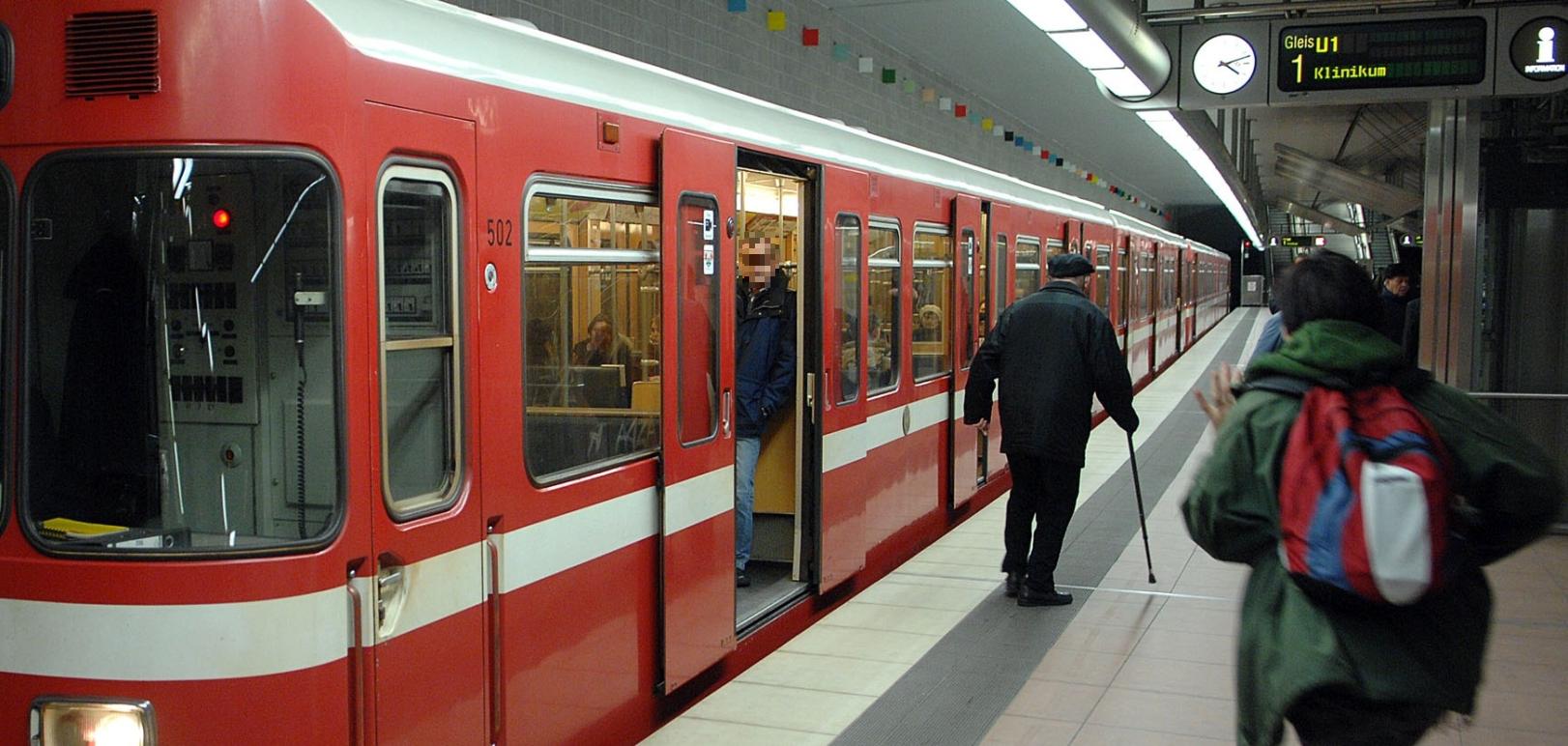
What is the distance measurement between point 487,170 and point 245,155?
0.80m

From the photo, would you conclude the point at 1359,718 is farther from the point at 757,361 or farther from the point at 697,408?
the point at 757,361

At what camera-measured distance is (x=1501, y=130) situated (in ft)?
31.3

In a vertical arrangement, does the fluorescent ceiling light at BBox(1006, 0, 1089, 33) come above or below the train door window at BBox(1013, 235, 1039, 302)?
above

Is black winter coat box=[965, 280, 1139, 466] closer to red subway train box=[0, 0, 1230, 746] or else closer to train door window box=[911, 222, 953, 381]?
train door window box=[911, 222, 953, 381]

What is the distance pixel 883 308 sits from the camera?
7770 millimetres

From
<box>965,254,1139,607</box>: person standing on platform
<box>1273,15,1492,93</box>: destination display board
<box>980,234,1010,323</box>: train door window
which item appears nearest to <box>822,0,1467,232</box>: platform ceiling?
<box>1273,15,1492,93</box>: destination display board

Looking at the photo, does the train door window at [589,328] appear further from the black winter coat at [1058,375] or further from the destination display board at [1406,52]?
the destination display board at [1406,52]

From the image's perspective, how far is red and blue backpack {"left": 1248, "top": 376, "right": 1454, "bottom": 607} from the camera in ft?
8.61

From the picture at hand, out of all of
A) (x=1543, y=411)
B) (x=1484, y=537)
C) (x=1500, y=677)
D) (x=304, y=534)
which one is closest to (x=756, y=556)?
(x=1500, y=677)

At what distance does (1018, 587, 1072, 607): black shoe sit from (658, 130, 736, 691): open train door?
2.04 metres

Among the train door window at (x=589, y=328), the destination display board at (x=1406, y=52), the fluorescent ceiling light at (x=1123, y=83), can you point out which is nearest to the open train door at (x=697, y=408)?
the train door window at (x=589, y=328)

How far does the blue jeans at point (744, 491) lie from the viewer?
21.4 feet

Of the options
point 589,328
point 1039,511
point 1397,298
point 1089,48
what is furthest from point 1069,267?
point 1397,298

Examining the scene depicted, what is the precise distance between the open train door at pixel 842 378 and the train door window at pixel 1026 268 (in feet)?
12.7
